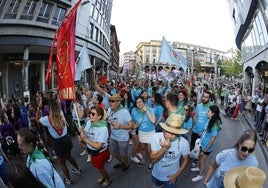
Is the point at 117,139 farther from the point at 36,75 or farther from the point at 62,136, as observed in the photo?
the point at 36,75

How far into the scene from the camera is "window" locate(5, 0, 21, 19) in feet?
67.6

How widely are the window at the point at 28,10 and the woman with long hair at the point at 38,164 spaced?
20202mm

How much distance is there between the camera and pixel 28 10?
71.8 feet

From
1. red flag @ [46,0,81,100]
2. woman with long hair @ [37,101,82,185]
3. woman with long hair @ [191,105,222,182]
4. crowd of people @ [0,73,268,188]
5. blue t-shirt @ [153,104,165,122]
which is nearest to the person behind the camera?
crowd of people @ [0,73,268,188]

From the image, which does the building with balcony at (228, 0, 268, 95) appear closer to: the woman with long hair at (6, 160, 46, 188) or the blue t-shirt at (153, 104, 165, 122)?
the blue t-shirt at (153, 104, 165, 122)

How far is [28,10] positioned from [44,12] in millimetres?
1487

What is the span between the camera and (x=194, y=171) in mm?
6531

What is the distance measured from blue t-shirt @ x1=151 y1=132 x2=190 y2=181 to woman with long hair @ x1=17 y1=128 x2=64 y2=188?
132 centimetres

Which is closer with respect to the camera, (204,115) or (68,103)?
(204,115)

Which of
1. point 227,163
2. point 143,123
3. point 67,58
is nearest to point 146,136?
point 143,123

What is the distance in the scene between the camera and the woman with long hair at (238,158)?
3250 millimetres

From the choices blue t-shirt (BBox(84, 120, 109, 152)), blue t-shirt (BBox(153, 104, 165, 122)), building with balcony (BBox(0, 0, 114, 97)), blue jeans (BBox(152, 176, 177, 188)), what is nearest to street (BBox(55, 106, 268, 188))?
blue t-shirt (BBox(84, 120, 109, 152))

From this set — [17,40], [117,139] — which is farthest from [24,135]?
[17,40]

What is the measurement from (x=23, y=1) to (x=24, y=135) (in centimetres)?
2058
